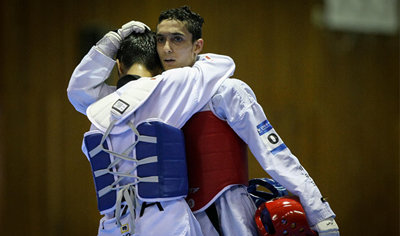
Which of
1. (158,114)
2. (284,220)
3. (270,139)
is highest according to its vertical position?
(158,114)

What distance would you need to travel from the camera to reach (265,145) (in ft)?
6.25

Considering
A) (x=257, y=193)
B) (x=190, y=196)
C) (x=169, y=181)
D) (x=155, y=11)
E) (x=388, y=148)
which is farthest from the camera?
(x=388, y=148)

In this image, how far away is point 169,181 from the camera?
1.79 m

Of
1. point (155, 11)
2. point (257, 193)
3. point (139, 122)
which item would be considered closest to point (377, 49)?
point (155, 11)

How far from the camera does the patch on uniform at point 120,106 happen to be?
181cm

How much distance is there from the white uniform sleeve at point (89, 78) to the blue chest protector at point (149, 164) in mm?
356

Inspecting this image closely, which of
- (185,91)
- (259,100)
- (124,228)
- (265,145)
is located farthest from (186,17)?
(259,100)

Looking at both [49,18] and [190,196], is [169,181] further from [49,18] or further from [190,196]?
[49,18]

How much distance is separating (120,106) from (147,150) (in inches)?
7.9

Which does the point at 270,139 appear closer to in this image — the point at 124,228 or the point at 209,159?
the point at 209,159

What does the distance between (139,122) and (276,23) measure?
3575 millimetres

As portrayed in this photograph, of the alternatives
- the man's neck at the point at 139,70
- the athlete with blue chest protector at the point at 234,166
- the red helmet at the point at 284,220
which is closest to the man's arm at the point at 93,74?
the man's neck at the point at 139,70

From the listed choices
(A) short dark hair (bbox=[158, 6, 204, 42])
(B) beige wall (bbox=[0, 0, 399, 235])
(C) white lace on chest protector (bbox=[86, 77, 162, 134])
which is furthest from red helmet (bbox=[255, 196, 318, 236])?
(B) beige wall (bbox=[0, 0, 399, 235])

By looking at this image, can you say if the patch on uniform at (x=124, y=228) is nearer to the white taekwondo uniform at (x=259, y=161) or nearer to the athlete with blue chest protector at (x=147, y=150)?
the athlete with blue chest protector at (x=147, y=150)
